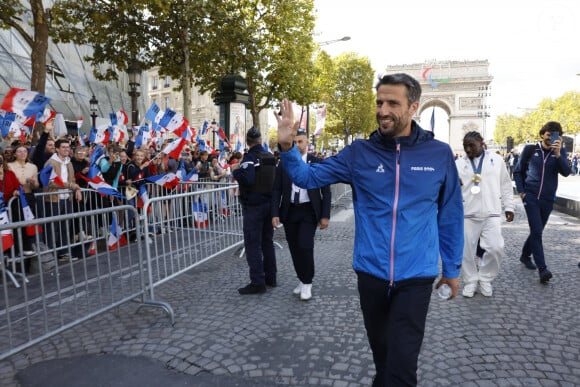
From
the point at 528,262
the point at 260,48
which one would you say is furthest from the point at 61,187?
the point at 260,48

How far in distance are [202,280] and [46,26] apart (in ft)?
28.9

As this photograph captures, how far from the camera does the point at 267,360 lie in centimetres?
335

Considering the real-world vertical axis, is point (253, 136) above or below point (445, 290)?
above

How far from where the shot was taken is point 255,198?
516 centimetres

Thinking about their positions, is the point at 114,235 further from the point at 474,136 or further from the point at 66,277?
the point at 474,136

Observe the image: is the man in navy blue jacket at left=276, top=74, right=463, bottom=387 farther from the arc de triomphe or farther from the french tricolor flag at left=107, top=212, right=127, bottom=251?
the arc de triomphe

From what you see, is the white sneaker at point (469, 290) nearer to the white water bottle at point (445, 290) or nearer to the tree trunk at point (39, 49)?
the white water bottle at point (445, 290)

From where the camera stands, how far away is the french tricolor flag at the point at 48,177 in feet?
21.9

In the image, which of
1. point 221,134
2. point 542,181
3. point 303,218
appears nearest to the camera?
point 303,218

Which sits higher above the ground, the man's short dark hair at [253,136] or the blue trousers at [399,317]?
the man's short dark hair at [253,136]

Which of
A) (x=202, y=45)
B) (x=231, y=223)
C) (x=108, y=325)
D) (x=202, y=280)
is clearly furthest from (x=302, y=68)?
(x=108, y=325)

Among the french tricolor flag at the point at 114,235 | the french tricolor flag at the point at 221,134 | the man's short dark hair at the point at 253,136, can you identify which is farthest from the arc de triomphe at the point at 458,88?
the french tricolor flag at the point at 114,235

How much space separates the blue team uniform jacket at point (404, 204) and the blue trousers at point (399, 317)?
6cm

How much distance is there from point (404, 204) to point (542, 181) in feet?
14.2
